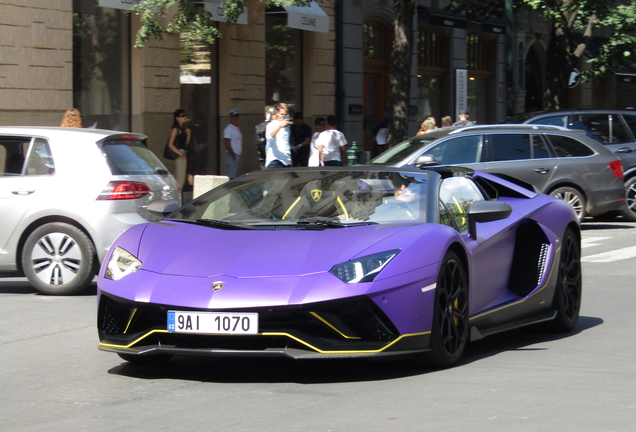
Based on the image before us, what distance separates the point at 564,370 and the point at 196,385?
213 centimetres

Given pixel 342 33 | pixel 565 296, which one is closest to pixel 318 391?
pixel 565 296

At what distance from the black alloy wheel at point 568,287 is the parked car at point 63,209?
3719mm

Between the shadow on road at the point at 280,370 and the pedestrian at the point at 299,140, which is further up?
the pedestrian at the point at 299,140

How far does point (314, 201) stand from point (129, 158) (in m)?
4.01

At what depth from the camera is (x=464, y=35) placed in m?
31.0

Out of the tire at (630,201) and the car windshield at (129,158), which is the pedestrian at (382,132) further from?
the car windshield at (129,158)

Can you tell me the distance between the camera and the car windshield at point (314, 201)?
241 inches

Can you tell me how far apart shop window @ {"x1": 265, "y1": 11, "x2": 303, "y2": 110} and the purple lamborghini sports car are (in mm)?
15765

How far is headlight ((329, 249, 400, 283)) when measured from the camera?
208 inches

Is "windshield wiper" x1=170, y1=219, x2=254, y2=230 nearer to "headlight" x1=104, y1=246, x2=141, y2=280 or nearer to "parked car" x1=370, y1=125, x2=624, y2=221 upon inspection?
"headlight" x1=104, y1=246, x2=141, y2=280

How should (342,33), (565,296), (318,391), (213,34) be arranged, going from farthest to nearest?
(342,33), (213,34), (565,296), (318,391)

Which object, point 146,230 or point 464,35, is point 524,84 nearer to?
point 464,35

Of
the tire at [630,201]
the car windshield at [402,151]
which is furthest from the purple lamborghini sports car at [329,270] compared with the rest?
the tire at [630,201]

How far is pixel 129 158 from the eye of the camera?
9.90 m
